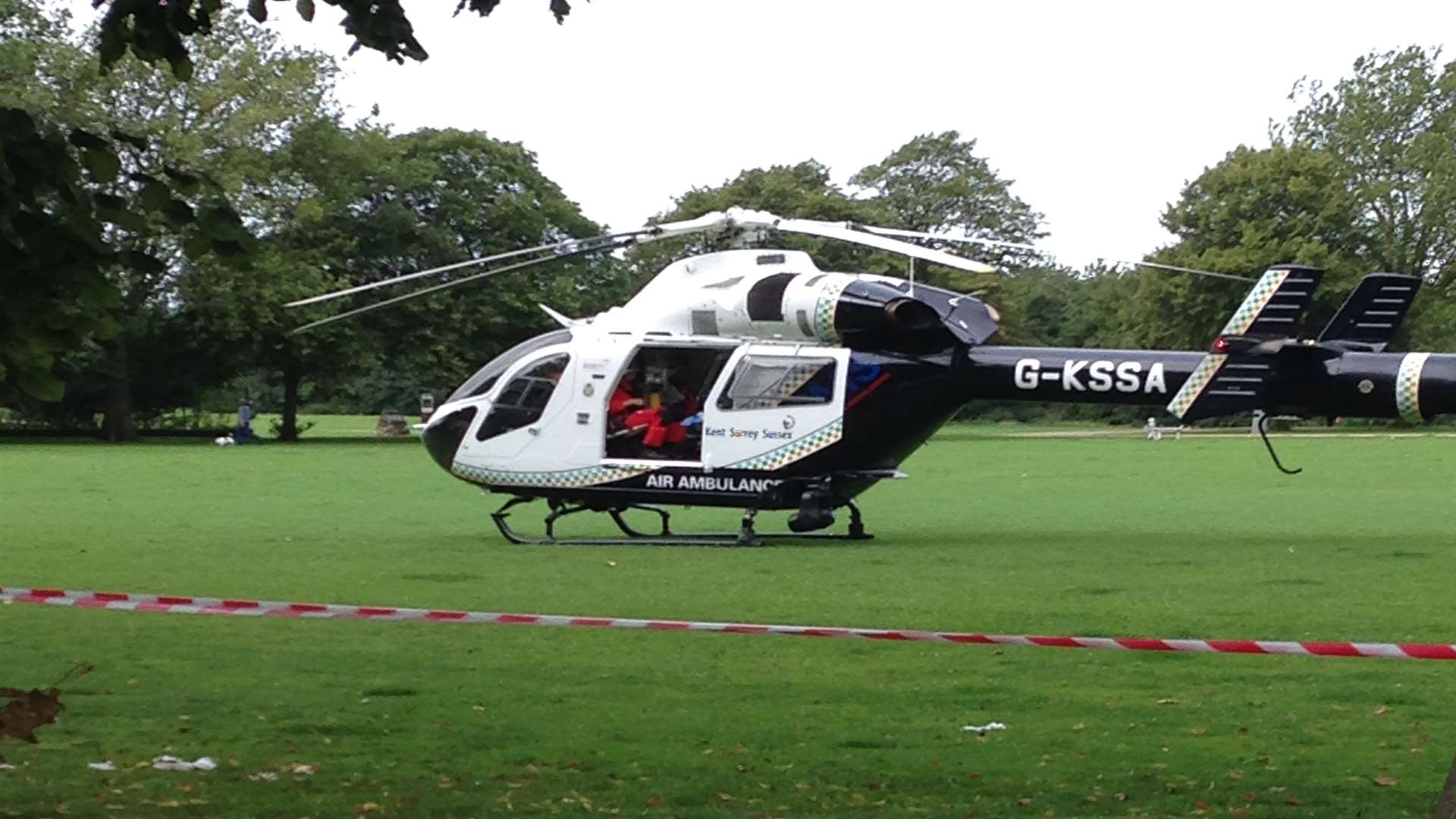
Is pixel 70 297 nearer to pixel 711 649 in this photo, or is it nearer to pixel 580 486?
pixel 711 649

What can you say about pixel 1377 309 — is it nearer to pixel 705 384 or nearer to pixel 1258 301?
pixel 1258 301

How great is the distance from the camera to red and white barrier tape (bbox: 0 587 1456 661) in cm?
1162

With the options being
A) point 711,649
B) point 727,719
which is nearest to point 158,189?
point 727,719

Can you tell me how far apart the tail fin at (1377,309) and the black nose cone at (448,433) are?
9261mm

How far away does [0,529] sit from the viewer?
76.3 ft

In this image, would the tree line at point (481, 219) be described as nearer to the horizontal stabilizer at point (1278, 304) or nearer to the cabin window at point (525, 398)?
the cabin window at point (525, 398)

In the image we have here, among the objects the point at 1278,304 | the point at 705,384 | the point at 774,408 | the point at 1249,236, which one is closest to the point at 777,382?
the point at 774,408

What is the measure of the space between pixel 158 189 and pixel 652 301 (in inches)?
654

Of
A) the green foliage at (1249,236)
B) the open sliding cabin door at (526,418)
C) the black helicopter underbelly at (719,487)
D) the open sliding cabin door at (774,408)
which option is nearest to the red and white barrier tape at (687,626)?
the open sliding cabin door at (526,418)

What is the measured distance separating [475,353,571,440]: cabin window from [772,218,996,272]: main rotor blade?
292 centimetres

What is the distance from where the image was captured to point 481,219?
7019 centimetres

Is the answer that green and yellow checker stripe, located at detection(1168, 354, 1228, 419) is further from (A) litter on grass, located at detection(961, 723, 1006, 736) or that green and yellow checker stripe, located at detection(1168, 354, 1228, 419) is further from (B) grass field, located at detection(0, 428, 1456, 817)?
(A) litter on grass, located at detection(961, 723, 1006, 736)

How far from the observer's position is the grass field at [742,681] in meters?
7.68

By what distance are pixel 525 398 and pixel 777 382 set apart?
2.83 meters
